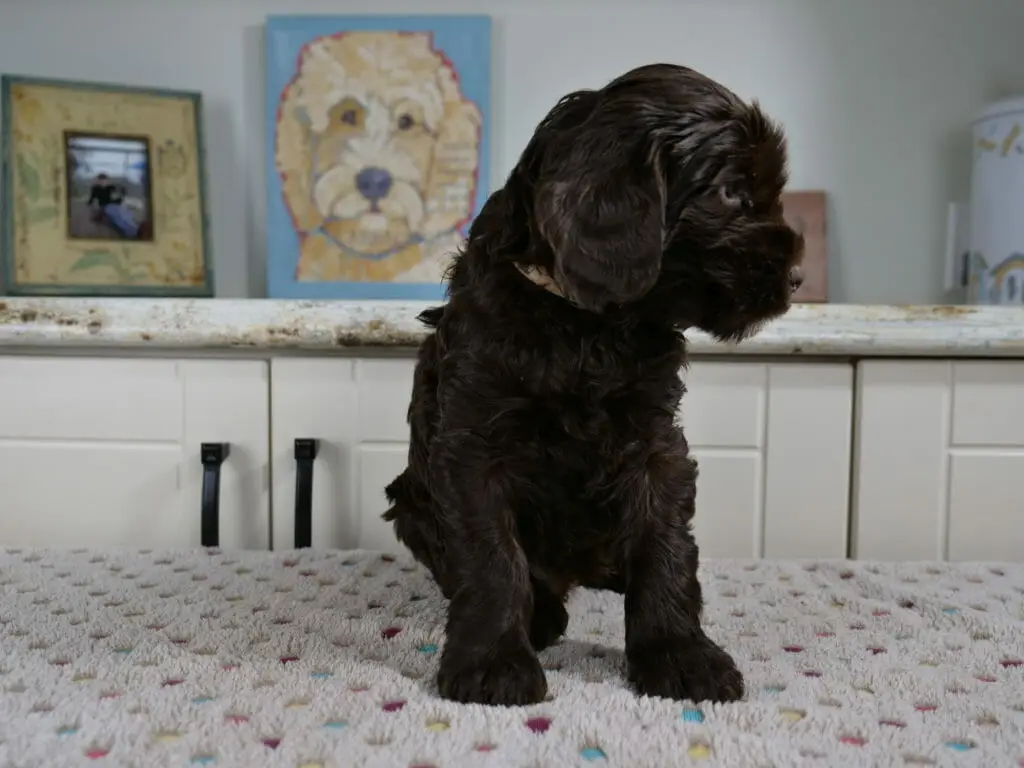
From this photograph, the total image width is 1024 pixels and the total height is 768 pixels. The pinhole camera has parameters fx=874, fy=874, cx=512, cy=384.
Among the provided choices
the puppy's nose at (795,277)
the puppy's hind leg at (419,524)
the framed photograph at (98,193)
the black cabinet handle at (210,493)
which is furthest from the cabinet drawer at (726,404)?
the framed photograph at (98,193)

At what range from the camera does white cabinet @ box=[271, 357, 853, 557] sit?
4.53ft

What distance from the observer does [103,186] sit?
66.7 inches

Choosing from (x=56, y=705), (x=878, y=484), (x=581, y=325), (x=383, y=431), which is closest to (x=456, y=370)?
(x=581, y=325)

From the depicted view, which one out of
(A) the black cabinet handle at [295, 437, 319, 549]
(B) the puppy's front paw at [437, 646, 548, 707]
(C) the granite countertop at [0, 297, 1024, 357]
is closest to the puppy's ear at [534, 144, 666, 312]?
(B) the puppy's front paw at [437, 646, 548, 707]

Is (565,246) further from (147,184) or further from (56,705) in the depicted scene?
(147,184)

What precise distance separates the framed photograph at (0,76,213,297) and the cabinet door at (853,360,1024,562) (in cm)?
127

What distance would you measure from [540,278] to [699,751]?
404 mm

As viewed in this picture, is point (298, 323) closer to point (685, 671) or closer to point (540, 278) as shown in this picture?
point (540, 278)

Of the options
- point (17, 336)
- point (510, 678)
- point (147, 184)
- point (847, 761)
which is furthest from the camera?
point (147, 184)

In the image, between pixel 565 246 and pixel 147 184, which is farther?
pixel 147 184

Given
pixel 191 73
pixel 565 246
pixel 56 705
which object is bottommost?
pixel 56 705

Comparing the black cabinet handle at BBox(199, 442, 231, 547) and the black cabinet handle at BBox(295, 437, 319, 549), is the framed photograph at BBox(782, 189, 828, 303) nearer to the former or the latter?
the black cabinet handle at BBox(295, 437, 319, 549)

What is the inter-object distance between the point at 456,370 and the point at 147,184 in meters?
1.16

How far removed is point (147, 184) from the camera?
5.61ft
